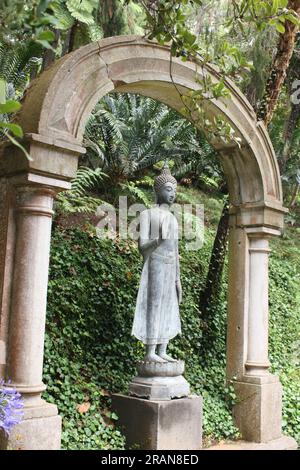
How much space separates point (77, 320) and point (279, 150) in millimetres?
8205

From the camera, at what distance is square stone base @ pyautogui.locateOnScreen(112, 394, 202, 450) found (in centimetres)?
465

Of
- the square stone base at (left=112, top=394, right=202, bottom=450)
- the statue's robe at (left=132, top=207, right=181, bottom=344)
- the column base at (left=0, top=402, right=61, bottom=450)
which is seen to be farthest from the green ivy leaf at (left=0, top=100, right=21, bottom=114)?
the square stone base at (left=112, top=394, right=202, bottom=450)

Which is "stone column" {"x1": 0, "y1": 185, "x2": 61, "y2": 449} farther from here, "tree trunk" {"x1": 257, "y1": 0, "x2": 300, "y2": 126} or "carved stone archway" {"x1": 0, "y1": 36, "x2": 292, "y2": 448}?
"tree trunk" {"x1": 257, "y1": 0, "x2": 300, "y2": 126}

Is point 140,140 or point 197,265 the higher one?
point 140,140

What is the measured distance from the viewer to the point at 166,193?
5355mm

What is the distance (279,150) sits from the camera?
12320 mm

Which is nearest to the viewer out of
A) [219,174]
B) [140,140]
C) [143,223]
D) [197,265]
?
[143,223]

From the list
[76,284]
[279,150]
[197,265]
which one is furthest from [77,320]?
[279,150]

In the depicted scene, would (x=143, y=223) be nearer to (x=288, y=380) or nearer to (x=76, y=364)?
(x=76, y=364)

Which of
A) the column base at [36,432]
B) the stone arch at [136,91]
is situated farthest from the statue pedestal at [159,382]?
the stone arch at [136,91]

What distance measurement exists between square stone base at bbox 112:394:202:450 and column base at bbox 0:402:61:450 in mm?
926

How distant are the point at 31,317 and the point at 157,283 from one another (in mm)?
1448

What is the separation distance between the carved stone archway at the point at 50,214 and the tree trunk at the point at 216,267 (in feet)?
2.00
